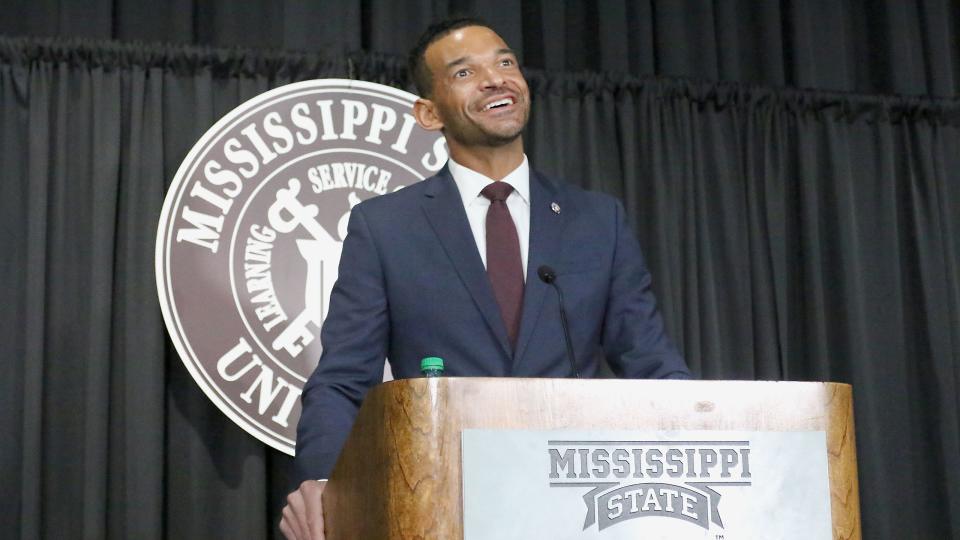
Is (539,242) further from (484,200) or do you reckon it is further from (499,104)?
(499,104)

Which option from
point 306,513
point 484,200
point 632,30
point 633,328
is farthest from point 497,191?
point 632,30

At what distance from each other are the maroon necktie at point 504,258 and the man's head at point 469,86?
0.10 metres

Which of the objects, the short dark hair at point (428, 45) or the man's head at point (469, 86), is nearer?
the man's head at point (469, 86)

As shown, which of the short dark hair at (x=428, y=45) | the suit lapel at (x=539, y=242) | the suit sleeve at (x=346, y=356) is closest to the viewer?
the suit sleeve at (x=346, y=356)

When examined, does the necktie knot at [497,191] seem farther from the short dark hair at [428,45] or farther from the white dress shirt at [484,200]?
the short dark hair at [428,45]

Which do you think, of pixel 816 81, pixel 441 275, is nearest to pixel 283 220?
pixel 441 275

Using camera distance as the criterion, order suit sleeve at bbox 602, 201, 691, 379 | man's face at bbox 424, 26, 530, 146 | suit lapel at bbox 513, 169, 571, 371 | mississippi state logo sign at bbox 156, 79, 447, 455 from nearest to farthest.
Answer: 1. suit lapel at bbox 513, 169, 571, 371
2. suit sleeve at bbox 602, 201, 691, 379
3. man's face at bbox 424, 26, 530, 146
4. mississippi state logo sign at bbox 156, 79, 447, 455

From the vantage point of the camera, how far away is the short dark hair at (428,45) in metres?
2.22

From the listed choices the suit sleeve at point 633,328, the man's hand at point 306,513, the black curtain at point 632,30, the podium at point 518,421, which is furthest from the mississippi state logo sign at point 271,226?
the podium at point 518,421

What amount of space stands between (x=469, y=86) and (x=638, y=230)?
173 centimetres

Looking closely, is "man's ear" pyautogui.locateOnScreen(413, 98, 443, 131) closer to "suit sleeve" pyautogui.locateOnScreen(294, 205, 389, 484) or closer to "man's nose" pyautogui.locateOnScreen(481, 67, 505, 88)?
"man's nose" pyautogui.locateOnScreen(481, 67, 505, 88)

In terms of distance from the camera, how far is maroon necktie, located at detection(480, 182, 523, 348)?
1939mm

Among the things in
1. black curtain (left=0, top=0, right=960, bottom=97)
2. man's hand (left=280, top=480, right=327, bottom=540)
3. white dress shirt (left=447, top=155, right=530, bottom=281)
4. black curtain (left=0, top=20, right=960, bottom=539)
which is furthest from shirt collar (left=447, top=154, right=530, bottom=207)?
black curtain (left=0, top=0, right=960, bottom=97)

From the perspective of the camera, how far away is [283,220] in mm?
3383
